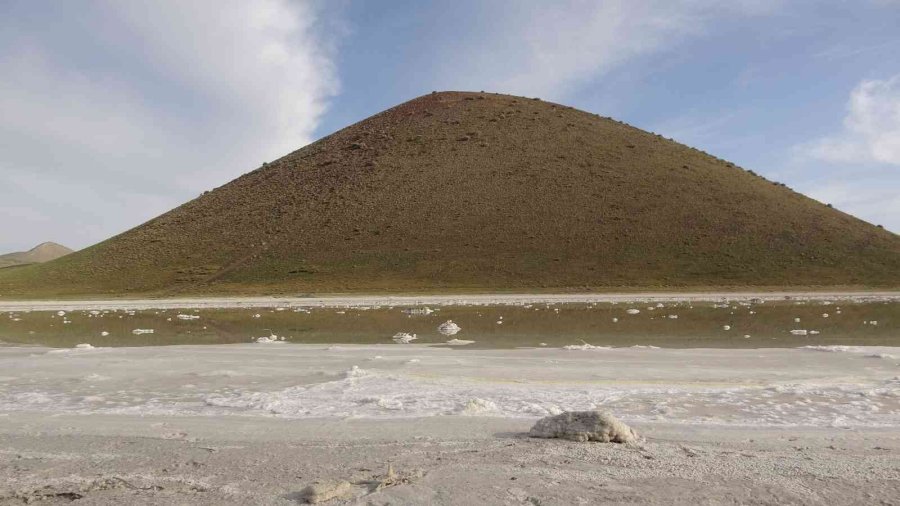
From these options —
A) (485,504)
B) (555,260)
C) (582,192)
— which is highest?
(582,192)

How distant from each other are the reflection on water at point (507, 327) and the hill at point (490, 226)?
3017cm

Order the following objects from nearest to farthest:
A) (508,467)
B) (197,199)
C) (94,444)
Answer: (508,467), (94,444), (197,199)

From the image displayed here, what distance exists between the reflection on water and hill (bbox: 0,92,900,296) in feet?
99.0

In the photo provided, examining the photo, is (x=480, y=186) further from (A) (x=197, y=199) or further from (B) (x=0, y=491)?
(B) (x=0, y=491)

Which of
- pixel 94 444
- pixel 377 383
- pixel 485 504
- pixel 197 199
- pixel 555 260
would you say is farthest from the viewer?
pixel 197 199

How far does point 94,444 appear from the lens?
7.17 metres

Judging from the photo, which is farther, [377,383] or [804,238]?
[804,238]

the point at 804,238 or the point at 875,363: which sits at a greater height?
the point at 804,238

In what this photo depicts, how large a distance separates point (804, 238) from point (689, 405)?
7354 centimetres

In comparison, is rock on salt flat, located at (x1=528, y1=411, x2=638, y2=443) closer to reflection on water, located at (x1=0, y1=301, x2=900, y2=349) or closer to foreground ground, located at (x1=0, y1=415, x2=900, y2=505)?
foreground ground, located at (x1=0, y1=415, x2=900, y2=505)

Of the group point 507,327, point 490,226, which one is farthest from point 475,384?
point 490,226

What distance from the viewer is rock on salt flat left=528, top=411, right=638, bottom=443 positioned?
6871mm

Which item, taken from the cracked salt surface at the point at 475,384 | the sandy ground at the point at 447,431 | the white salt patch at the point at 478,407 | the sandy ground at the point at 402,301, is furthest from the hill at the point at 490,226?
the white salt patch at the point at 478,407

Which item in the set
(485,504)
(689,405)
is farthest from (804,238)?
(485,504)
